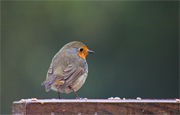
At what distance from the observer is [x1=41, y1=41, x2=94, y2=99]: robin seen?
505 cm

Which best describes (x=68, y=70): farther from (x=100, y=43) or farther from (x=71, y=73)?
(x=100, y=43)

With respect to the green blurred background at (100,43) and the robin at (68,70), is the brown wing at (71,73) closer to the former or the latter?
the robin at (68,70)

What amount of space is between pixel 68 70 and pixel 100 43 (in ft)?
32.8

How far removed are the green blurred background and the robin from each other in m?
7.16

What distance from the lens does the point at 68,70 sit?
17.4 feet

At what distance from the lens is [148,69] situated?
47.3 ft

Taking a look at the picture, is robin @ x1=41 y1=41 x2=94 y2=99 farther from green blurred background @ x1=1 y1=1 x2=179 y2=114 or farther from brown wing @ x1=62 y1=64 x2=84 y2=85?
green blurred background @ x1=1 y1=1 x2=179 y2=114

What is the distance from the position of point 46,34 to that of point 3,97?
284 cm

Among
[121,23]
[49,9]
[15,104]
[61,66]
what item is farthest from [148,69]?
[15,104]

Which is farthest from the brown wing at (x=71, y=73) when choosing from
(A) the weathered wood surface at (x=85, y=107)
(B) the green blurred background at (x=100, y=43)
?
(B) the green blurred background at (x=100, y=43)

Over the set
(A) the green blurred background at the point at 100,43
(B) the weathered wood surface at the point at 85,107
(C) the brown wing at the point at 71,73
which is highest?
(A) the green blurred background at the point at 100,43

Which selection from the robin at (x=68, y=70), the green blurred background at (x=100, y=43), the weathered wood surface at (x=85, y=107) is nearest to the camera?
the weathered wood surface at (x=85, y=107)

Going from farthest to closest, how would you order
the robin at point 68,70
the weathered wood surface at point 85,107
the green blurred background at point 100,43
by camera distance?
the green blurred background at point 100,43 → the robin at point 68,70 → the weathered wood surface at point 85,107

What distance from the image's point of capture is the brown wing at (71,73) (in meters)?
5.11
